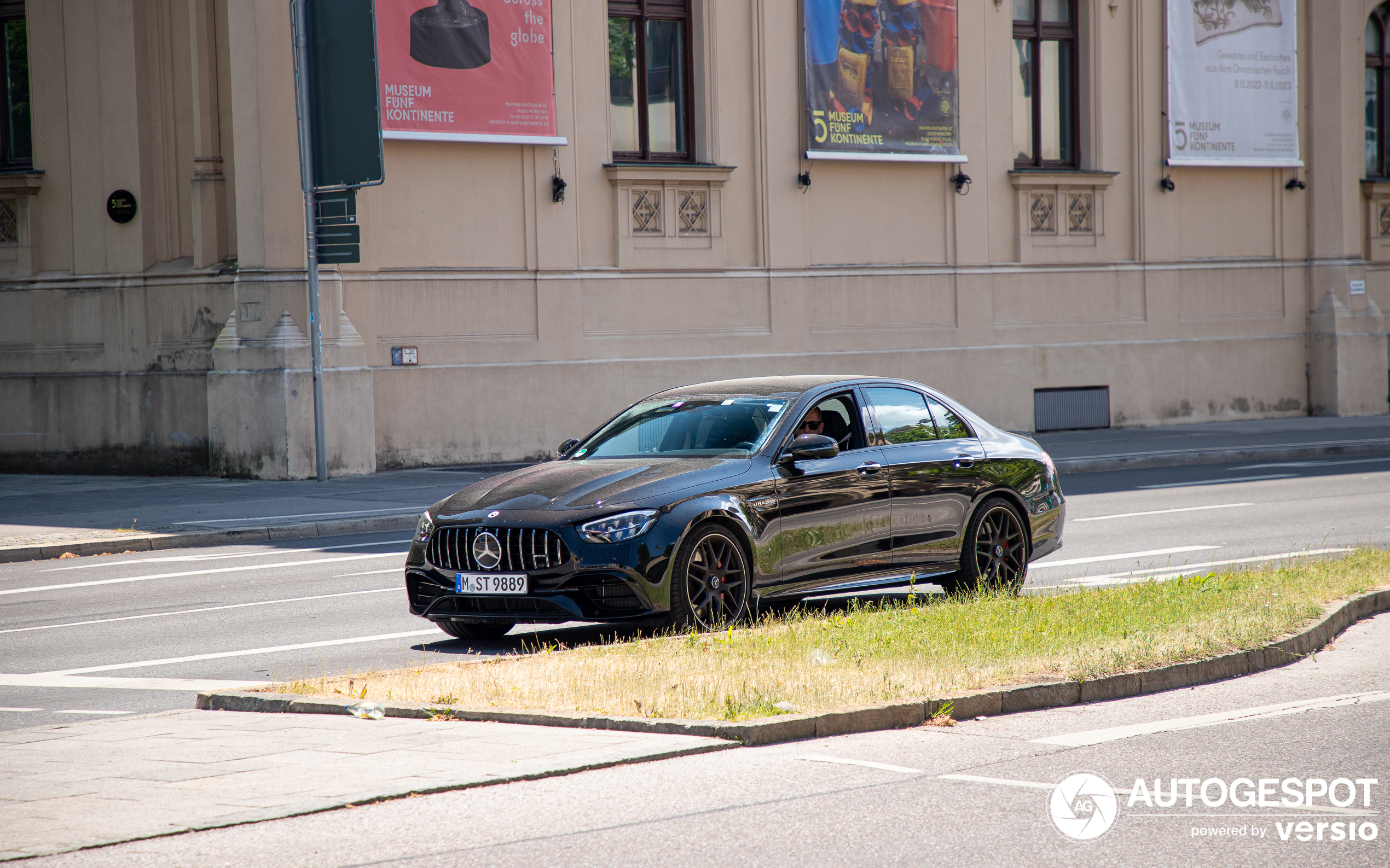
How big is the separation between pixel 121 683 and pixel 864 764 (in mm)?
4229

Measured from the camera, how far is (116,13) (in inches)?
866

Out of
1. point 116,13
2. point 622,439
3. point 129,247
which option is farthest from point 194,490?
point 622,439

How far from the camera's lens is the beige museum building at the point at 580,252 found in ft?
68.6

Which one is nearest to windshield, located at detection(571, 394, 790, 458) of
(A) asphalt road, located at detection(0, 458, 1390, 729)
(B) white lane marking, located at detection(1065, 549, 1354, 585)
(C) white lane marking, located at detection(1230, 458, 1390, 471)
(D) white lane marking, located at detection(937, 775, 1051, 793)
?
(A) asphalt road, located at detection(0, 458, 1390, 729)

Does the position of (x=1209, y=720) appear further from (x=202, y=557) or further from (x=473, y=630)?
(x=202, y=557)

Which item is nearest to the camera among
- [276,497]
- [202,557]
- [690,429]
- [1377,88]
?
[690,429]

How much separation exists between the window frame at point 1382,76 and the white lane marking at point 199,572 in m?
24.4

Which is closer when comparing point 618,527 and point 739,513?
point 618,527

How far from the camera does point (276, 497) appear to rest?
60.4 feet

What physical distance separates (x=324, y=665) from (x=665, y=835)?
13.0 feet

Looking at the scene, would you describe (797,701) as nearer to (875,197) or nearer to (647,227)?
(647,227)

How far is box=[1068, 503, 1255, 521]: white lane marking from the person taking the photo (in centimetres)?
1591

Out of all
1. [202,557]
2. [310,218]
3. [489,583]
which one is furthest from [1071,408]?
[489,583]

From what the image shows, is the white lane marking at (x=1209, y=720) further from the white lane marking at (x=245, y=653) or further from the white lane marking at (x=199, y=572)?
the white lane marking at (x=199, y=572)
